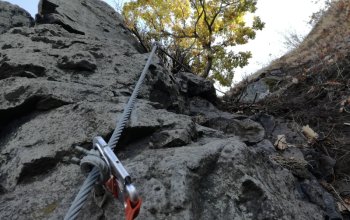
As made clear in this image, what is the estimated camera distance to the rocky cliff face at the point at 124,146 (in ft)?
7.05

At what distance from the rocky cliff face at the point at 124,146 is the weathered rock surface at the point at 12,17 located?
988 millimetres

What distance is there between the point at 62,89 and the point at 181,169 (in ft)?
5.30

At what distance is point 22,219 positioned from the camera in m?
2.07

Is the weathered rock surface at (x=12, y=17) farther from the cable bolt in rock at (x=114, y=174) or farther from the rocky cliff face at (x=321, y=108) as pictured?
the cable bolt in rock at (x=114, y=174)

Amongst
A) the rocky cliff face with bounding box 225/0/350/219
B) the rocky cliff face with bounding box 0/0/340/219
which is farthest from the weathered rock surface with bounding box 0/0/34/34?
the rocky cliff face with bounding box 225/0/350/219

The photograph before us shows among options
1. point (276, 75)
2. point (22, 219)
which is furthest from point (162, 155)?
point (276, 75)

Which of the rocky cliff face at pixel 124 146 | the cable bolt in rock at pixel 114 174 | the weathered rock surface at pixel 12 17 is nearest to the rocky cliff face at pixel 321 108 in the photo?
the rocky cliff face at pixel 124 146

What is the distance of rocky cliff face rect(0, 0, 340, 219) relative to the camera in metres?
2.15

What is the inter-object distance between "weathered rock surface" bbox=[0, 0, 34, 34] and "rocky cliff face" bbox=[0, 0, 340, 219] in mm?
988

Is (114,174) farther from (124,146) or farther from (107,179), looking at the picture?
(124,146)

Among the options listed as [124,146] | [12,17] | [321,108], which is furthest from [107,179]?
[12,17]

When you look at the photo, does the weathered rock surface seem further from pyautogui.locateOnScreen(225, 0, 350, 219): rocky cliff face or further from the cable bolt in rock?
the cable bolt in rock

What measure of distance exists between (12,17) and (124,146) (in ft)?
13.2

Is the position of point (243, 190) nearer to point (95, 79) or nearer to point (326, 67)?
point (95, 79)
